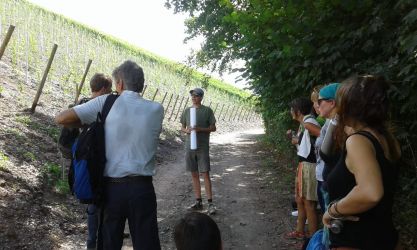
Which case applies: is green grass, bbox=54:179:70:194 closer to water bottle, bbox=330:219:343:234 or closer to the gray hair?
the gray hair

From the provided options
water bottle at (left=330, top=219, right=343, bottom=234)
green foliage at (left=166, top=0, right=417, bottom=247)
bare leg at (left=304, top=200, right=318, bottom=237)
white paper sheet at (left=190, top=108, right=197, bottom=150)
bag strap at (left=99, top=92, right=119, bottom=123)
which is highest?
green foliage at (left=166, top=0, right=417, bottom=247)

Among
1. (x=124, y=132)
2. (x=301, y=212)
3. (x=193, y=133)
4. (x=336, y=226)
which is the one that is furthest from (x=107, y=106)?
(x=193, y=133)

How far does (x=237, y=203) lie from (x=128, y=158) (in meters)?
4.64

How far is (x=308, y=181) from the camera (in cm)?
479

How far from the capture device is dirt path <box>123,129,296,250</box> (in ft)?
18.4

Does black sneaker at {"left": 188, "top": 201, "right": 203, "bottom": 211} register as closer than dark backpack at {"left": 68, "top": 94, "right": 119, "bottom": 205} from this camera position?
No

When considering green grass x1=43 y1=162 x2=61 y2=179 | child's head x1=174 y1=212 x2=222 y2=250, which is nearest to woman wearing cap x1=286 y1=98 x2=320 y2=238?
child's head x1=174 y1=212 x2=222 y2=250

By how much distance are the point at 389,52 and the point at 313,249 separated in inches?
110

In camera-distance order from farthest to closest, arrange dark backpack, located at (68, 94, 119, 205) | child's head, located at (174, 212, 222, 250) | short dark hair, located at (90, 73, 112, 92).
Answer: short dark hair, located at (90, 73, 112, 92) < dark backpack, located at (68, 94, 119, 205) < child's head, located at (174, 212, 222, 250)

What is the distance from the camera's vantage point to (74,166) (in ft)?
10.5

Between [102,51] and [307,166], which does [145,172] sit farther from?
[102,51]

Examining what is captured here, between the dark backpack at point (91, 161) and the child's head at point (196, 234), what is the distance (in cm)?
137

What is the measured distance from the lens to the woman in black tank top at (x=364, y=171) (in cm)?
200

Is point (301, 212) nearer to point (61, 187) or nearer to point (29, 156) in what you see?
point (61, 187)
